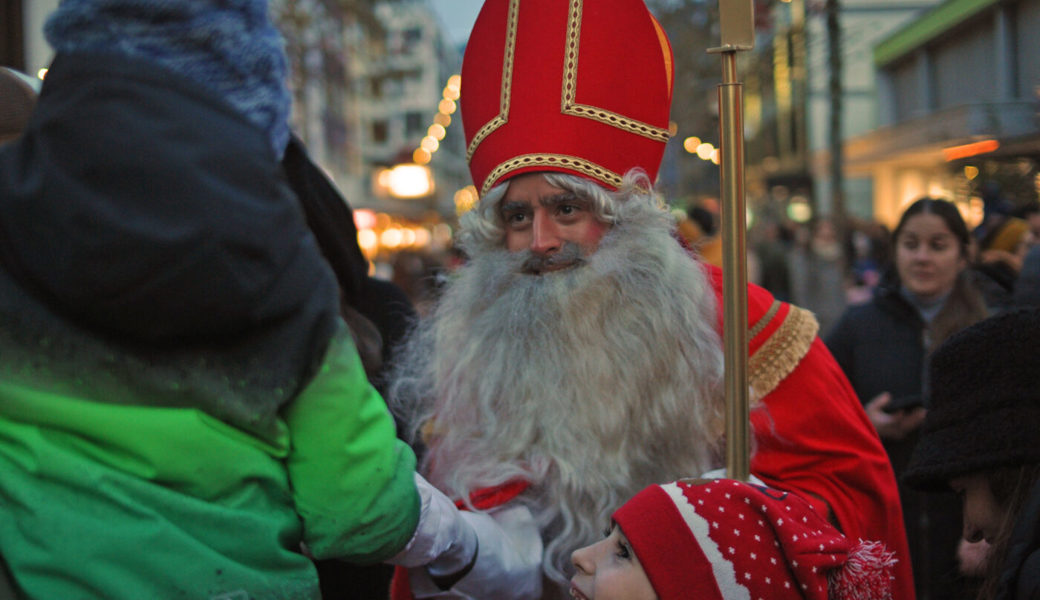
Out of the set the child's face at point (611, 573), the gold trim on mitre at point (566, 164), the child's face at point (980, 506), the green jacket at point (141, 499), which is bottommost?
the child's face at point (611, 573)

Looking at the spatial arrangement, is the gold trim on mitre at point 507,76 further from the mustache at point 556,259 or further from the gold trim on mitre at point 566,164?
the mustache at point 556,259

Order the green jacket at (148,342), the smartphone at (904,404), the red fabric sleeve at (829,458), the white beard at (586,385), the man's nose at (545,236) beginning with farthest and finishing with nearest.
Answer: the smartphone at (904,404)
the man's nose at (545,236)
the white beard at (586,385)
the red fabric sleeve at (829,458)
the green jacket at (148,342)

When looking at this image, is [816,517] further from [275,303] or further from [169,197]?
[169,197]

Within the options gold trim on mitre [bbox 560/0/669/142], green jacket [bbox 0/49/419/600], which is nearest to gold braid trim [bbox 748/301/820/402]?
gold trim on mitre [bbox 560/0/669/142]

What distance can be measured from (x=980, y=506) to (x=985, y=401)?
22 centimetres

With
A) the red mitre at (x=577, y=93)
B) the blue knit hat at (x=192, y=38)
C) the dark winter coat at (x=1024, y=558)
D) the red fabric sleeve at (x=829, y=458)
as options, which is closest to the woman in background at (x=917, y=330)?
the red fabric sleeve at (x=829, y=458)

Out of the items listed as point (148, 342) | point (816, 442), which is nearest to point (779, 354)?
point (816, 442)

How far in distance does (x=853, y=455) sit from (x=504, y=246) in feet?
3.45

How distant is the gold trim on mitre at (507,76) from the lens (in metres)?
2.38

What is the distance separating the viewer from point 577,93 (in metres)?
2.34

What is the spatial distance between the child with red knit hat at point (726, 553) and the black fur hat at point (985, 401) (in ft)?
0.77

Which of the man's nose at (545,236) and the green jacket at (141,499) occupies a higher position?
the man's nose at (545,236)

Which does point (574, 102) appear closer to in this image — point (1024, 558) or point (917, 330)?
point (1024, 558)

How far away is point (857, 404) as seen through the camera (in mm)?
2172
